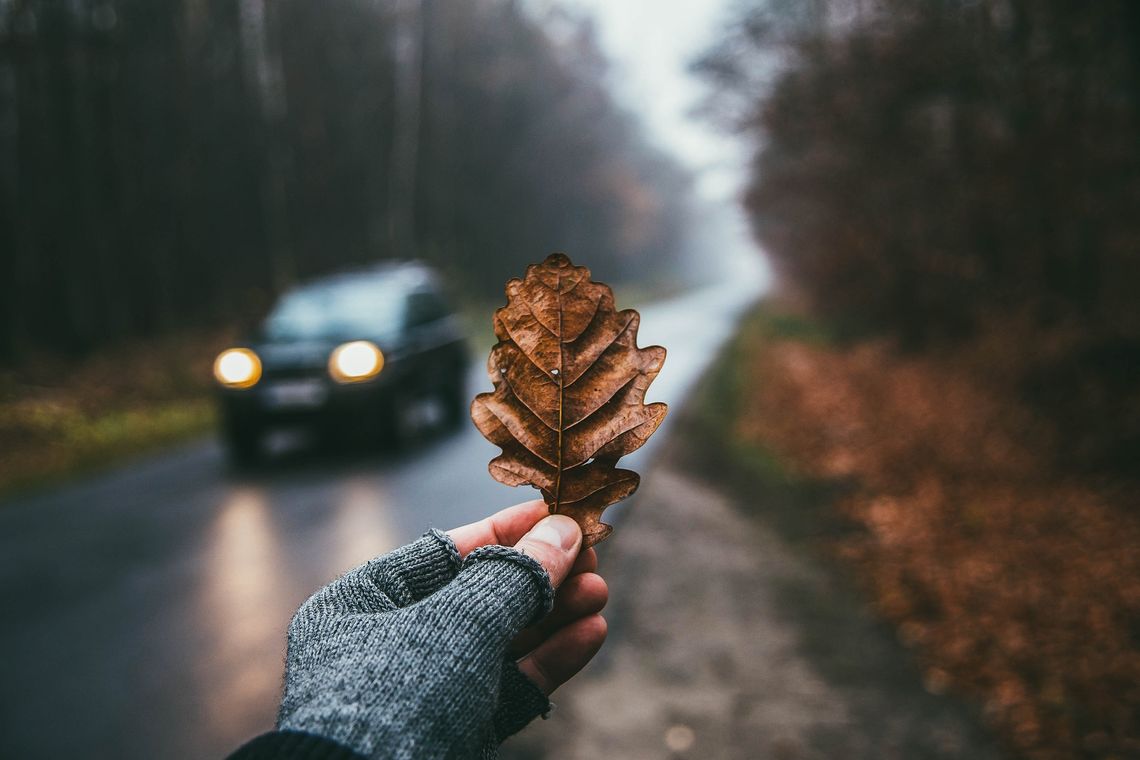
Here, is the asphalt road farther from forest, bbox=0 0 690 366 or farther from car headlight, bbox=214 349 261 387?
forest, bbox=0 0 690 366

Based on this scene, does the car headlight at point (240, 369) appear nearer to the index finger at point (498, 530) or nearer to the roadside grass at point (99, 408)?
the roadside grass at point (99, 408)

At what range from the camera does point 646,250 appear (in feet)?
176

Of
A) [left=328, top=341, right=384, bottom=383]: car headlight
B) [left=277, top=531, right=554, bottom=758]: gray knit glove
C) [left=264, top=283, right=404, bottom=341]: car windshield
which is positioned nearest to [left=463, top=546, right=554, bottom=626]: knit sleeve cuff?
[left=277, top=531, right=554, bottom=758]: gray knit glove

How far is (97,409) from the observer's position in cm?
1177

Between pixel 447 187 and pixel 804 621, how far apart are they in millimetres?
27734

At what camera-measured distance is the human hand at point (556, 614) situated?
116 cm

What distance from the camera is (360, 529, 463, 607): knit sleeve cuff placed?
115cm

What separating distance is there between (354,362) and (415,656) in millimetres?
7318

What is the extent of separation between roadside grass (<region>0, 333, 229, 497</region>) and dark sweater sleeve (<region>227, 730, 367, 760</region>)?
871 centimetres

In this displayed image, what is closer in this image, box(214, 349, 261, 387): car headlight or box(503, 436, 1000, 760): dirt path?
box(503, 436, 1000, 760): dirt path

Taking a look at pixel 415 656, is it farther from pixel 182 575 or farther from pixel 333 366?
pixel 333 366

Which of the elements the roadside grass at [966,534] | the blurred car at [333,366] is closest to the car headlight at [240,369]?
the blurred car at [333,366]

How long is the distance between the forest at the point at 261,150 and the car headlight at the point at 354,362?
29.2 ft

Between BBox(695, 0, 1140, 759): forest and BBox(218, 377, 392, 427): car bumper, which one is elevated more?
BBox(218, 377, 392, 427): car bumper
